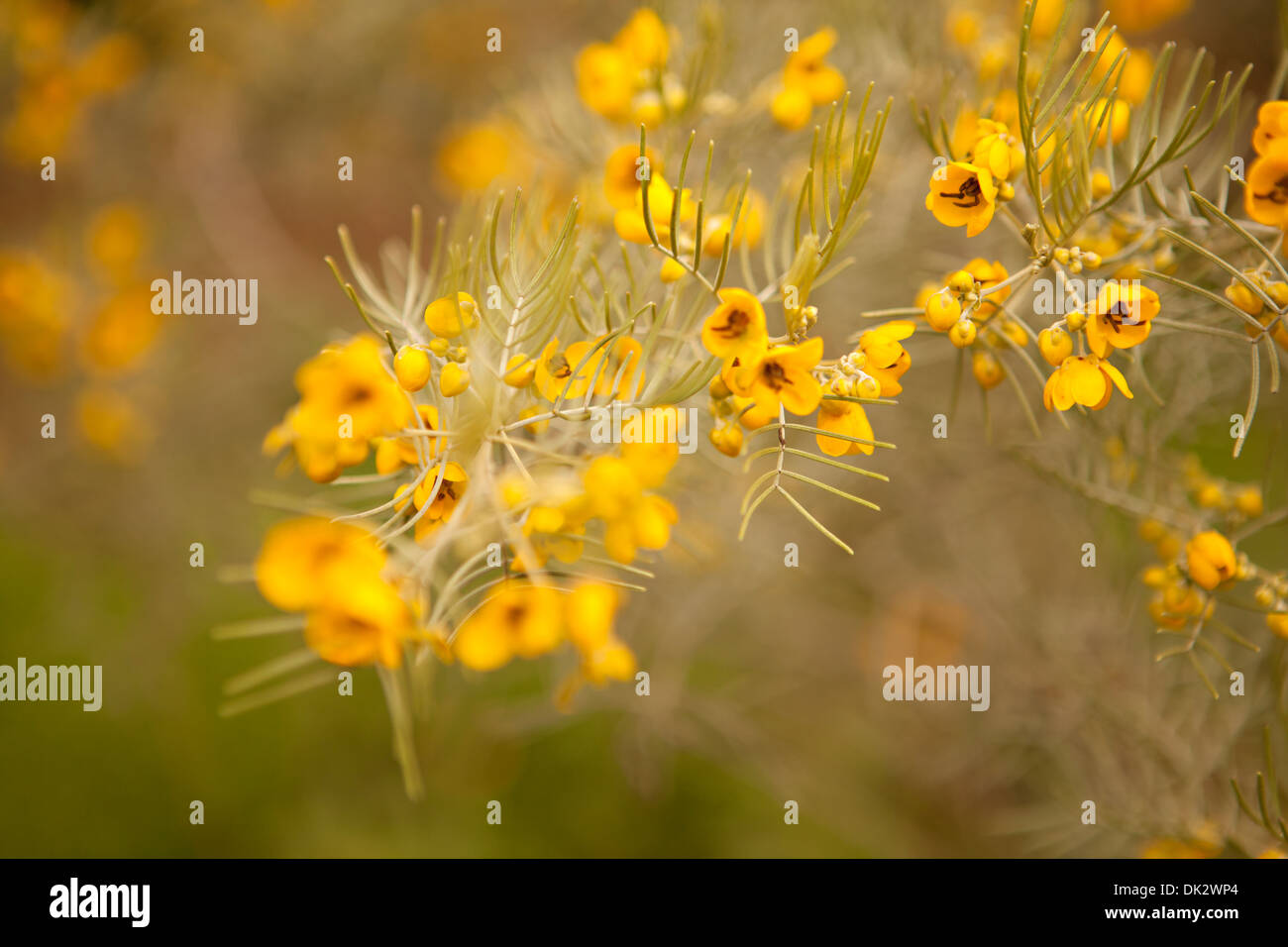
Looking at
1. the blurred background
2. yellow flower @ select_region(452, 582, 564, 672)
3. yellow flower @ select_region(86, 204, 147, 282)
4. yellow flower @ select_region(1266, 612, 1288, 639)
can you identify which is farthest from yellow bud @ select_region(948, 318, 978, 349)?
yellow flower @ select_region(86, 204, 147, 282)

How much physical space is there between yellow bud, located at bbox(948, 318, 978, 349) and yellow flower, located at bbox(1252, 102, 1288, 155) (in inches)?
14.8

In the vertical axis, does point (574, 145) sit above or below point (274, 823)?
above

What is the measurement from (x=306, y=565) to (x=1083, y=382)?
700 millimetres

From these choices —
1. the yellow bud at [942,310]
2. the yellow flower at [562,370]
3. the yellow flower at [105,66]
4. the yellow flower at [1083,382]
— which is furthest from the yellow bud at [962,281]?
the yellow flower at [105,66]

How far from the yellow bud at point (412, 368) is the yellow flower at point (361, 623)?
0.21 meters

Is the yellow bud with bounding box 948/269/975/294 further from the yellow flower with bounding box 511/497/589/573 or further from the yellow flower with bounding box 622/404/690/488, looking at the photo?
the yellow flower with bounding box 511/497/589/573

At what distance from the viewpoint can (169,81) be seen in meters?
2.29

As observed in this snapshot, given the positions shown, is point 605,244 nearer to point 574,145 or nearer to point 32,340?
point 574,145

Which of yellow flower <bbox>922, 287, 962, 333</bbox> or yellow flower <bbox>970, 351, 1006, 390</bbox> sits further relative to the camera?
yellow flower <bbox>970, 351, 1006, 390</bbox>

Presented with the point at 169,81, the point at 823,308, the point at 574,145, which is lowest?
the point at 823,308

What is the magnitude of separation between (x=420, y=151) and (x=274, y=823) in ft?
7.66

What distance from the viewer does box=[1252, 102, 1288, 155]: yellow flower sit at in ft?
2.50

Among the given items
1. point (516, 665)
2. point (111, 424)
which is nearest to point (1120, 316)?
point (516, 665)

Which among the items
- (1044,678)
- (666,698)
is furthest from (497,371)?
(1044,678)
